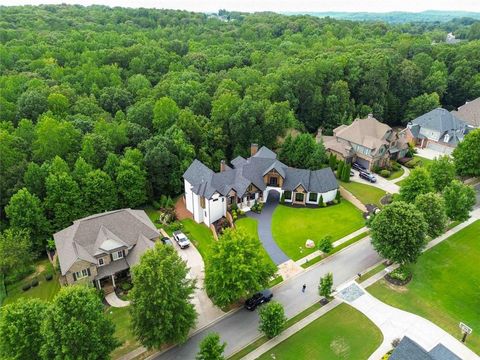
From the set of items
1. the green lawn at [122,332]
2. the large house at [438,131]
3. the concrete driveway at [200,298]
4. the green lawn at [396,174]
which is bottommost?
the green lawn at [122,332]

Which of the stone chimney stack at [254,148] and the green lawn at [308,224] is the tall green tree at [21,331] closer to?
the green lawn at [308,224]

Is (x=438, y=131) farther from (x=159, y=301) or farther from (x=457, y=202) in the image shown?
(x=159, y=301)

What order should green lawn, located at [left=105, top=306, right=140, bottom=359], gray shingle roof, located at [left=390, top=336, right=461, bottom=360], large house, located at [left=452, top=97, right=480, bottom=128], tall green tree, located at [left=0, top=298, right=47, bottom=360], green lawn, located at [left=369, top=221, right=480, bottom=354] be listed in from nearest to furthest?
1. gray shingle roof, located at [left=390, top=336, right=461, bottom=360]
2. tall green tree, located at [left=0, top=298, right=47, bottom=360]
3. green lawn, located at [left=105, top=306, right=140, bottom=359]
4. green lawn, located at [left=369, top=221, right=480, bottom=354]
5. large house, located at [left=452, top=97, right=480, bottom=128]

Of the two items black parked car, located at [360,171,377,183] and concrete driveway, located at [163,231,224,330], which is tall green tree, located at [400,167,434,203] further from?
concrete driveway, located at [163,231,224,330]

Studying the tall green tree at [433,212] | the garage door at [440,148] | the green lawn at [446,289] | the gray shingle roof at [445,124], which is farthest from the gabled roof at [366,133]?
the green lawn at [446,289]

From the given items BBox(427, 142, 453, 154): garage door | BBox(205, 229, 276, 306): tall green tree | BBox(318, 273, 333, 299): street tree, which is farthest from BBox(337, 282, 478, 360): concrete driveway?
BBox(427, 142, 453, 154): garage door

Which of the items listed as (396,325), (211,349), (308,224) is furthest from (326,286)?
(308,224)

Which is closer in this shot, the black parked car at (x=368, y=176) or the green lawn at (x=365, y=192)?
the green lawn at (x=365, y=192)
